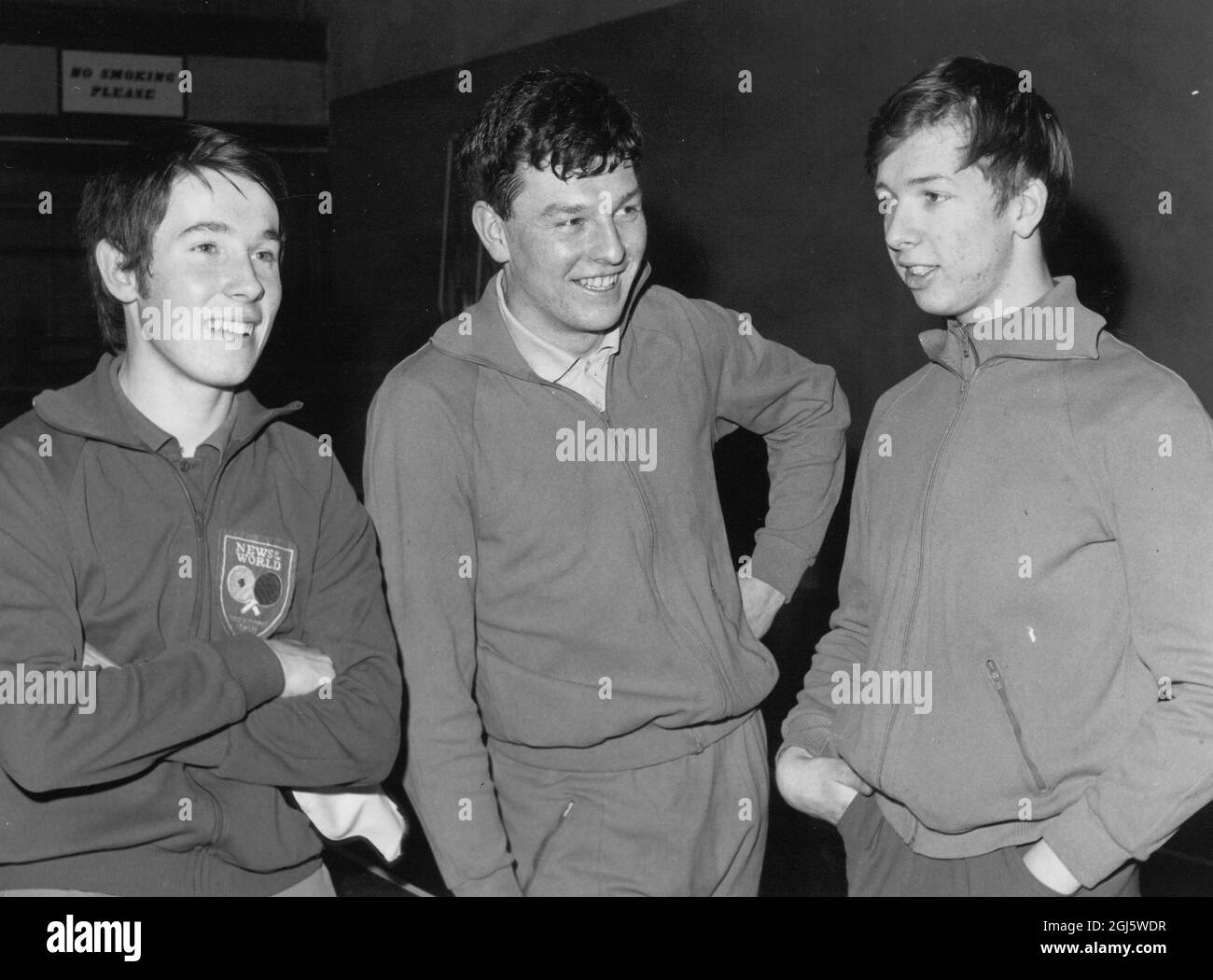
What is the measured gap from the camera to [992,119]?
145cm

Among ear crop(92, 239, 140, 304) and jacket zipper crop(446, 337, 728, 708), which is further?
jacket zipper crop(446, 337, 728, 708)

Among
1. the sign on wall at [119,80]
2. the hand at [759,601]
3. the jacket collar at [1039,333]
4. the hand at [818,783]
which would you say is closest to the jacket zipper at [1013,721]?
the hand at [818,783]

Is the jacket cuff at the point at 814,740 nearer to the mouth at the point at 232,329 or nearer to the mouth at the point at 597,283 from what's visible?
the mouth at the point at 597,283

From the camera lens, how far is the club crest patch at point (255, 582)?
140cm

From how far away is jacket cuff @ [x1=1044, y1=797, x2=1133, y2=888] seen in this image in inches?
51.4

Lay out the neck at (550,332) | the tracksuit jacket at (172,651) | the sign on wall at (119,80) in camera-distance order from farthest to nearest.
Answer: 1. the sign on wall at (119,80)
2. the neck at (550,332)
3. the tracksuit jacket at (172,651)

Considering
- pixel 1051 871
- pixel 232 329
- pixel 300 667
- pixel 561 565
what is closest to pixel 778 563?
pixel 561 565

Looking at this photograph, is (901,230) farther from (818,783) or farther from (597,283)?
(818,783)

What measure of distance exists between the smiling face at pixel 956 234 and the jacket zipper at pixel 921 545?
64mm

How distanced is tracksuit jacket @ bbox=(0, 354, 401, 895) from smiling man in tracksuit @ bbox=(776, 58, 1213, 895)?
0.61m

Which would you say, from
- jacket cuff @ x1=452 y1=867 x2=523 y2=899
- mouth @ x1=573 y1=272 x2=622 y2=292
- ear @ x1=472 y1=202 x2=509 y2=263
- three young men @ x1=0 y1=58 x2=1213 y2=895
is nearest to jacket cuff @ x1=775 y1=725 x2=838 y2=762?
three young men @ x1=0 y1=58 x2=1213 y2=895

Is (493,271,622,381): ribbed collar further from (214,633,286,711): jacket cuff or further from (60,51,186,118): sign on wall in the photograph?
(60,51,186,118): sign on wall

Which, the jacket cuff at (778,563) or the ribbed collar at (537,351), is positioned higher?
the ribbed collar at (537,351)
